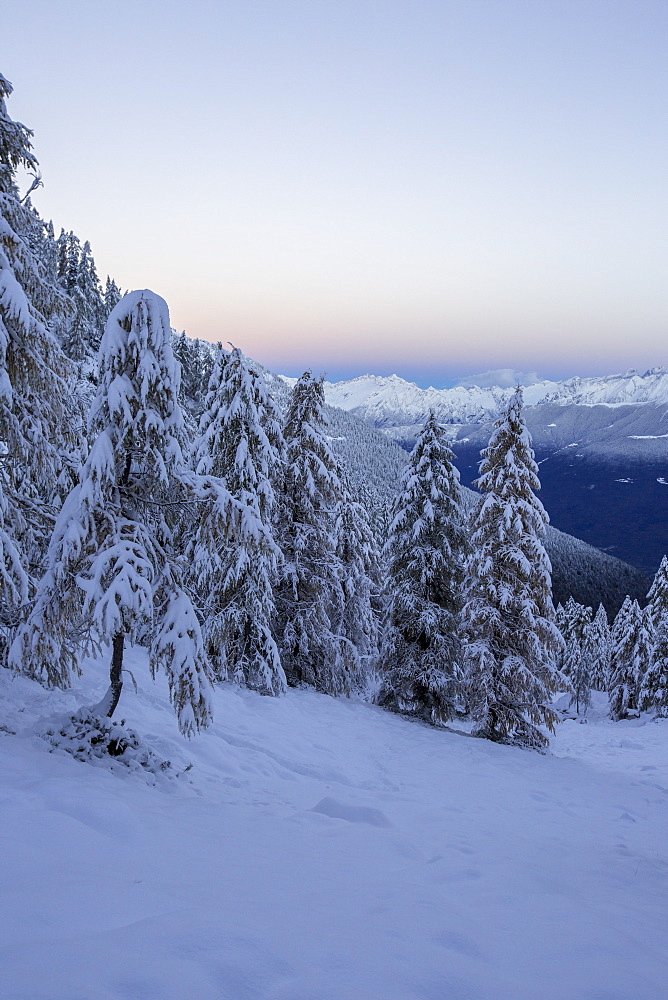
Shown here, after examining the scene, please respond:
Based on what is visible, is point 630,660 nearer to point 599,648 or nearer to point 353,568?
point 599,648

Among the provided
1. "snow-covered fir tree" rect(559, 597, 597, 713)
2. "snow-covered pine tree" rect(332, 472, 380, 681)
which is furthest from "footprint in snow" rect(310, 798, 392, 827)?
"snow-covered fir tree" rect(559, 597, 597, 713)

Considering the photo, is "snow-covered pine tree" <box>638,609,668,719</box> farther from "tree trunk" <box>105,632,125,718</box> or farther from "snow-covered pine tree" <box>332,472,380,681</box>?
"tree trunk" <box>105,632,125,718</box>

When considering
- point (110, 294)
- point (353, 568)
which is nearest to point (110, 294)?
point (110, 294)

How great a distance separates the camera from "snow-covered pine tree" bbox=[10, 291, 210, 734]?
6254 mm

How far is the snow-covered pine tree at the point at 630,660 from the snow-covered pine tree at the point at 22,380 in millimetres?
42332

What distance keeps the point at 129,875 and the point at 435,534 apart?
14.7m

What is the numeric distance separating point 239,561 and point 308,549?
A: 360 centimetres

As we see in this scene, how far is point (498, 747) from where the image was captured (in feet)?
47.6

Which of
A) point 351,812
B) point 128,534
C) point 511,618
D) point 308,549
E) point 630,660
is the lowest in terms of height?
point 630,660

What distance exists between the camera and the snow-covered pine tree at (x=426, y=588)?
16.8m

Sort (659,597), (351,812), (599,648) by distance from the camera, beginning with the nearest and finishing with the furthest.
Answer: (351,812), (659,597), (599,648)

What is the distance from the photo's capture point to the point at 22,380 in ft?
25.0

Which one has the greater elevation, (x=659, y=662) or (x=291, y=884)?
(x=291, y=884)

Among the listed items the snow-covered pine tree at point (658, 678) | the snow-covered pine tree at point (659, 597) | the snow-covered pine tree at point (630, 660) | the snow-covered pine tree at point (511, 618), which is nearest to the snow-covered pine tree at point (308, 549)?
the snow-covered pine tree at point (511, 618)
